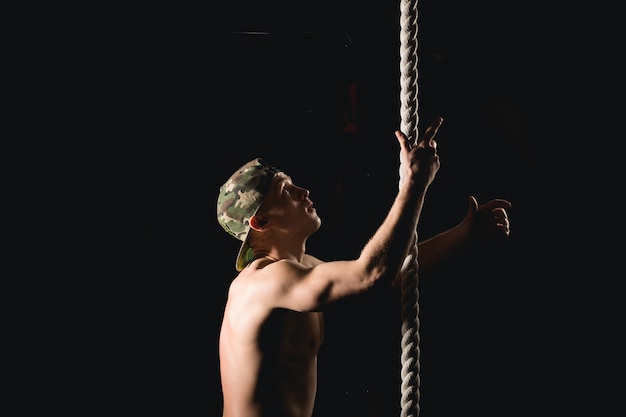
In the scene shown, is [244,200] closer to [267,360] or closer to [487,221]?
[267,360]

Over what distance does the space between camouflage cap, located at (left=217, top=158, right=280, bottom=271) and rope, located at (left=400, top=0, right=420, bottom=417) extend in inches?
14.6

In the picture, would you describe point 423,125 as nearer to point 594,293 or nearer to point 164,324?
point 594,293

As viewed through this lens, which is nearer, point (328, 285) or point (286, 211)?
point (328, 285)

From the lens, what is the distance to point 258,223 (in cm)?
114

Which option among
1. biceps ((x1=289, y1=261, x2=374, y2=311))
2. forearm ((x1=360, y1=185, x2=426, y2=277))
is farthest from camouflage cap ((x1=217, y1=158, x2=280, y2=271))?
forearm ((x1=360, y1=185, x2=426, y2=277))

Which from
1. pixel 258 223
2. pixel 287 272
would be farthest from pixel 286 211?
pixel 287 272

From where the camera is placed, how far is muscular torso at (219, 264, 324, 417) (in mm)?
1004

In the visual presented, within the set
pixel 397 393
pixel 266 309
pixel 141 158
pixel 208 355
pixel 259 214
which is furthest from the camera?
pixel 208 355

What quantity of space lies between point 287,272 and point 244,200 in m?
0.26

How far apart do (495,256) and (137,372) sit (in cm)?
104

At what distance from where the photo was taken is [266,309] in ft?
3.20

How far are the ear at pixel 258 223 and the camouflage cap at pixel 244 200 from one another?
0.4 inches

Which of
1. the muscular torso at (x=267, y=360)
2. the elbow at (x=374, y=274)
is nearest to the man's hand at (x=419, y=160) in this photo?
the elbow at (x=374, y=274)

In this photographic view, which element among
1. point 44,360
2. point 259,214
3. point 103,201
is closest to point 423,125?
point 259,214
